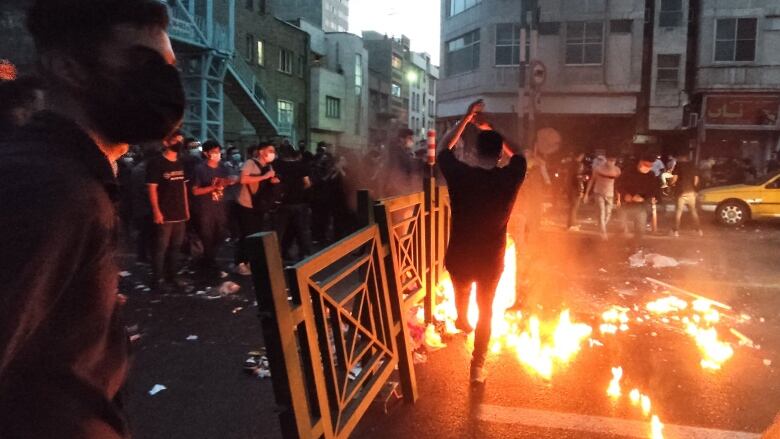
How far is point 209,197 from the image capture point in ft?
27.1

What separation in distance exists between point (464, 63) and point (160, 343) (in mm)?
29568

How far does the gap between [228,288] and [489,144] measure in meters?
4.46

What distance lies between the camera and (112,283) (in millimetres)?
1164

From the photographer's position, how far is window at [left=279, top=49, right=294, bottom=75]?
36.2 meters

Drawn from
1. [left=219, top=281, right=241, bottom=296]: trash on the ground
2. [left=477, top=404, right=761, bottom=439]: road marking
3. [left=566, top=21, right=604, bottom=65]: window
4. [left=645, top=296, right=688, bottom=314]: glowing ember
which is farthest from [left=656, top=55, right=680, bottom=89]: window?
[left=477, top=404, right=761, bottom=439]: road marking

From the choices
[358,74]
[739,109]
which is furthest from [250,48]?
[739,109]

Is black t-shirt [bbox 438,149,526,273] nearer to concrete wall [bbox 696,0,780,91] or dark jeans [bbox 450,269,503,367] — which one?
dark jeans [bbox 450,269,503,367]

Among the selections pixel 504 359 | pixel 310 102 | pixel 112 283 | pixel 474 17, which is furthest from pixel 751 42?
pixel 112 283

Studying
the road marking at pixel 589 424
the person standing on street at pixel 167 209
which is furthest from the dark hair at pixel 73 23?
the person standing on street at pixel 167 209

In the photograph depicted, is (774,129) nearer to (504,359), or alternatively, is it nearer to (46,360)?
(504,359)

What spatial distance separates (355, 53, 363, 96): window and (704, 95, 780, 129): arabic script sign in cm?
2546

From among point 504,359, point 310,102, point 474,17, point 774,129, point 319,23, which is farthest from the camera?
point 319,23

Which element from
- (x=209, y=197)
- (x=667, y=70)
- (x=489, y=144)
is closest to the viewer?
(x=489, y=144)

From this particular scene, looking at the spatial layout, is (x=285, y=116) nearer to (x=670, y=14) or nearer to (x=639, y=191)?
(x=670, y=14)
